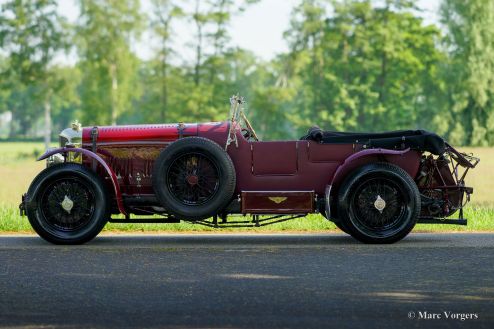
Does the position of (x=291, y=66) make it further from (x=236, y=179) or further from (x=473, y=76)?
(x=236, y=179)

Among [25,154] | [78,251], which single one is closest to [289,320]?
[78,251]

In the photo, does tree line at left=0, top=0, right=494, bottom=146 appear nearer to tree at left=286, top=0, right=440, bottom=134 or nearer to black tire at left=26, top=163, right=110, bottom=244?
tree at left=286, top=0, right=440, bottom=134

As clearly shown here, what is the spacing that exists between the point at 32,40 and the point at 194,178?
169 ft

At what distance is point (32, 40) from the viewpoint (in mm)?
58375

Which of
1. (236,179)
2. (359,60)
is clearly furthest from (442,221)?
(359,60)

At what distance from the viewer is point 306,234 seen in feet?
36.7

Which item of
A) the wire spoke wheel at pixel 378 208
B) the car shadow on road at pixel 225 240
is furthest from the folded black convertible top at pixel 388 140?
the car shadow on road at pixel 225 240

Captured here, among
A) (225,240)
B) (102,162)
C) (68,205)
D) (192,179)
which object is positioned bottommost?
(225,240)

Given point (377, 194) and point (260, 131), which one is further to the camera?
point (260, 131)

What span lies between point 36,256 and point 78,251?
1.76 feet

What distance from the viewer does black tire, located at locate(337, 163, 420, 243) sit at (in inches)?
381

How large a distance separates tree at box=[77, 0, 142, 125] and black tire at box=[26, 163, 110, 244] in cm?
4697

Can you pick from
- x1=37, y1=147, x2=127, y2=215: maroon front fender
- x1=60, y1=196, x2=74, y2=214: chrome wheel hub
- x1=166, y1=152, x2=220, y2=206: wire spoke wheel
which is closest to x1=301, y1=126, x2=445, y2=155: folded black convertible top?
x1=166, y1=152, x2=220, y2=206: wire spoke wheel

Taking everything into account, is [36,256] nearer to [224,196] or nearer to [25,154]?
[224,196]
